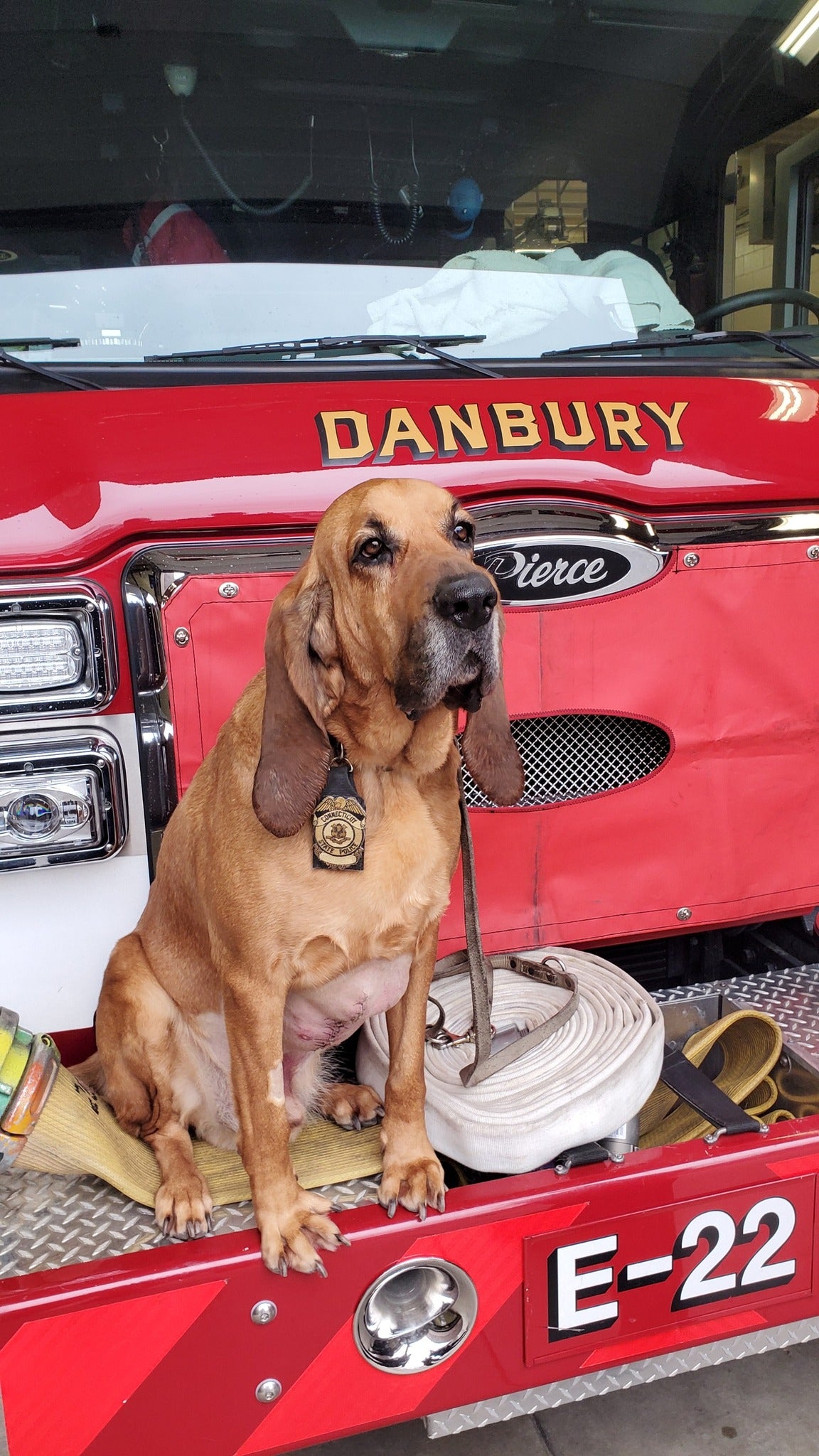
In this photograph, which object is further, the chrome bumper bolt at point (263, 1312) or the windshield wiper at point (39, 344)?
the windshield wiper at point (39, 344)

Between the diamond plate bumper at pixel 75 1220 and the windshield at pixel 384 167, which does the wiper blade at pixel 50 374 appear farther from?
the diamond plate bumper at pixel 75 1220

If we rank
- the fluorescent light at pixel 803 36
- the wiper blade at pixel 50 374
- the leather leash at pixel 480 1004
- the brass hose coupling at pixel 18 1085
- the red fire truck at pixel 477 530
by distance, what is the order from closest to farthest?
1. the brass hose coupling at pixel 18 1085
2. the red fire truck at pixel 477 530
3. the leather leash at pixel 480 1004
4. the wiper blade at pixel 50 374
5. the fluorescent light at pixel 803 36

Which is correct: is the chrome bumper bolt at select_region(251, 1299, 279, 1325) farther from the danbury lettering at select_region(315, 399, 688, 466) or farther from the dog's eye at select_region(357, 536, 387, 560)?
the danbury lettering at select_region(315, 399, 688, 466)

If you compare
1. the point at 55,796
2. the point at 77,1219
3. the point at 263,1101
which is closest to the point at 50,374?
the point at 55,796

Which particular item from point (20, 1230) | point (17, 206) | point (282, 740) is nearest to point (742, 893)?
point (282, 740)

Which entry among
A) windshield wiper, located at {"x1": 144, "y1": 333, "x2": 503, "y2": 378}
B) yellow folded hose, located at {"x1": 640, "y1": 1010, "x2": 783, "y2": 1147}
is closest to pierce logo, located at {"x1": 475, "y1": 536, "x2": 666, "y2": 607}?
windshield wiper, located at {"x1": 144, "y1": 333, "x2": 503, "y2": 378}

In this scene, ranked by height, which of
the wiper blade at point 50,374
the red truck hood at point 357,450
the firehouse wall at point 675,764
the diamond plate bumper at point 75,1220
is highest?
the wiper blade at point 50,374

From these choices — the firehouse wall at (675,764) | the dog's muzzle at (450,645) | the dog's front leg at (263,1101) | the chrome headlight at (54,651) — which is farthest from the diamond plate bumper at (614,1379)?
the chrome headlight at (54,651)

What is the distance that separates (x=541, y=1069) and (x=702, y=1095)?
10.9 inches

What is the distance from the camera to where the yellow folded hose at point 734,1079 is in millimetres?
2104

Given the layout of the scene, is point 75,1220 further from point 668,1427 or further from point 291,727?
point 668,1427

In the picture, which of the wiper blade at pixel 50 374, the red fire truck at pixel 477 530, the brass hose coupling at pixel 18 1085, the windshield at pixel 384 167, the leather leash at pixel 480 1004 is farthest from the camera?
the windshield at pixel 384 167

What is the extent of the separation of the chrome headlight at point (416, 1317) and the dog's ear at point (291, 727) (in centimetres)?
67

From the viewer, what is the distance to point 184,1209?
1.78 metres
